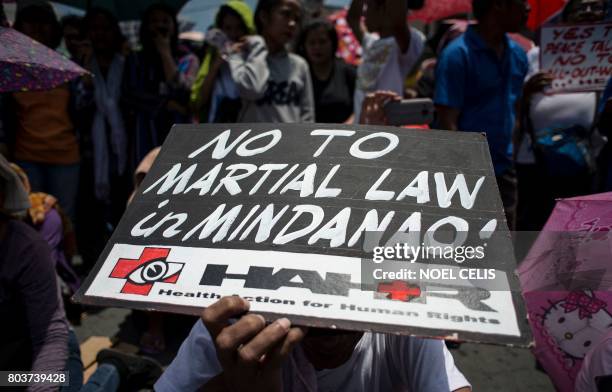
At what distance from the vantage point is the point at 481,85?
2406 mm

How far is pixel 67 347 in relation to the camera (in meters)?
1.65

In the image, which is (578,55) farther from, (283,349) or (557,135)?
(283,349)

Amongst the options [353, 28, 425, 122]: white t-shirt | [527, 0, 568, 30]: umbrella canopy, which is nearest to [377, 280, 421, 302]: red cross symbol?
[353, 28, 425, 122]: white t-shirt

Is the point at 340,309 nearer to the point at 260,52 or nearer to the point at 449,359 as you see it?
the point at 449,359

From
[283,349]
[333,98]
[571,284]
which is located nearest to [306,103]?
[333,98]

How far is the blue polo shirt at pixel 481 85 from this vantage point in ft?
7.83

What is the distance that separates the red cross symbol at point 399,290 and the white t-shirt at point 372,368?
1.21 feet

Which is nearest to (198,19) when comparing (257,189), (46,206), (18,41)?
(46,206)

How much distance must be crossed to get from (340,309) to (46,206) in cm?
220

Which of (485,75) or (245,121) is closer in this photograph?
(485,75)

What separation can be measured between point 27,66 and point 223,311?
118cm

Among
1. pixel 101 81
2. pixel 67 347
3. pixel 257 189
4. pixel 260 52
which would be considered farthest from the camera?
pixel 101 81

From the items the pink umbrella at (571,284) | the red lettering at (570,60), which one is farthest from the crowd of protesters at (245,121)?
the pink umbrella at (571,284)

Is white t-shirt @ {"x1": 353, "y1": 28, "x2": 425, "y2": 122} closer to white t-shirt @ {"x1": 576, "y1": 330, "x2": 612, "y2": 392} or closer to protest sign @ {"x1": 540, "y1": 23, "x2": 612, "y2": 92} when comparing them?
protest sign @ {"x1": 540, "y1": 23, "x2": 612, "y2": 92}
